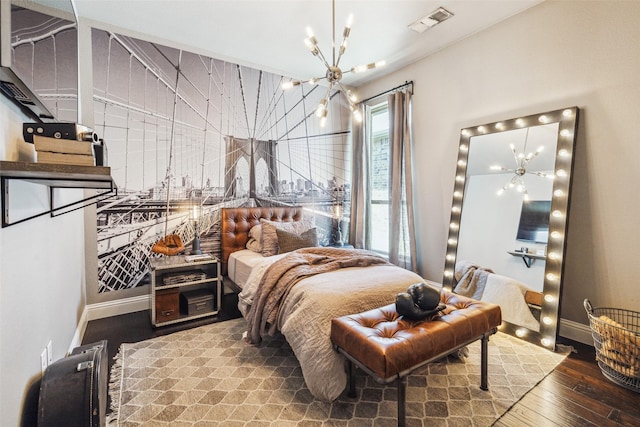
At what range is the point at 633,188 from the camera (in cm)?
227

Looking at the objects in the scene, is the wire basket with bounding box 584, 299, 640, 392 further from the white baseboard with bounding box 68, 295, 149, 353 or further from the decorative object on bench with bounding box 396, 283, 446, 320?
the white baseboard with bounding box 68, 295, 149, 353

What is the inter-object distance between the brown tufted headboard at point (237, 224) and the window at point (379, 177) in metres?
1.46

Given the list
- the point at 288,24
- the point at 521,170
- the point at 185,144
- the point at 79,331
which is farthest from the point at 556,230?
the point at 79,331

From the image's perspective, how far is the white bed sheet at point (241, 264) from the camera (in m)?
3.09

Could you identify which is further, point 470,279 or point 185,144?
point 185,144

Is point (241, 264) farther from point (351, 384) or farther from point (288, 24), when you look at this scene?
point (288, 24)

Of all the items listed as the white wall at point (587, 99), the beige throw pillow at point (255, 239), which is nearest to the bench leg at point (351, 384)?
the beige throw pillow at point (255, 239)

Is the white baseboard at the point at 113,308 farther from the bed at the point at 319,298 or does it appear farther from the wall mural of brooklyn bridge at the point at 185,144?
the bed at the point at 319,298

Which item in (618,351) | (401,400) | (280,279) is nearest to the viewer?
(401,400)

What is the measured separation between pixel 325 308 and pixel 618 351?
6.56 ft

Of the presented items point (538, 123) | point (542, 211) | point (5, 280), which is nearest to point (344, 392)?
point (5, 280)

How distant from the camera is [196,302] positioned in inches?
119

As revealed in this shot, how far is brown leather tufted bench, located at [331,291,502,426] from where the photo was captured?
1.47m

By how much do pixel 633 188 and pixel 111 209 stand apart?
4.69 metres
